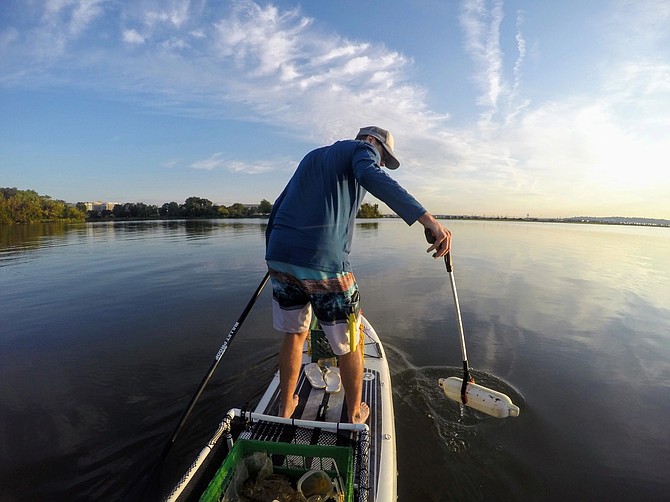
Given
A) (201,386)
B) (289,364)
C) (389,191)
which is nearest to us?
(389,191)

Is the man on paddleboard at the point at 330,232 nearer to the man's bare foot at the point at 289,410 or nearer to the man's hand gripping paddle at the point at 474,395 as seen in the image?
the man's bare foot at the point at 289,410

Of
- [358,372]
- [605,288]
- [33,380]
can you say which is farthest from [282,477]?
[605,288]

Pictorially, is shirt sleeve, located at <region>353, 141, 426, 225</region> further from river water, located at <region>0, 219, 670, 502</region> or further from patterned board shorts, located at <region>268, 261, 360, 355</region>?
river water, located at <region>0, 219, 670, 502</region>

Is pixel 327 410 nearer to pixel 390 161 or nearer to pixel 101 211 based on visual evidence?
pixel 390 161

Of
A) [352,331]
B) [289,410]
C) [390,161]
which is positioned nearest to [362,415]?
[289,410]

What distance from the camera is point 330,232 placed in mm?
2783

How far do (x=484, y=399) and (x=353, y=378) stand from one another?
6.47 ft

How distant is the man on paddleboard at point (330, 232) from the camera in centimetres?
261

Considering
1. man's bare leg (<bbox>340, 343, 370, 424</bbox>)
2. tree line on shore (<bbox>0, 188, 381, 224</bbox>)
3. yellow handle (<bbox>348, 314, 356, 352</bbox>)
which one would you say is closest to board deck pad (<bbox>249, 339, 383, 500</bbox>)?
man's bare leg (<bbox>340, 343, 370, 424</bbox>)

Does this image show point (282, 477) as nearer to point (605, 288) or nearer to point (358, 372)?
point (358, 372)

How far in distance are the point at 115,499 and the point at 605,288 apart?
16.0 meters

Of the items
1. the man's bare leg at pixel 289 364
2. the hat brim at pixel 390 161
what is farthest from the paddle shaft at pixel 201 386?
the hat brim at pixel 390 161

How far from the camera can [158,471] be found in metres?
3.26

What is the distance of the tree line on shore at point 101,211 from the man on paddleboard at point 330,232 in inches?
2719
